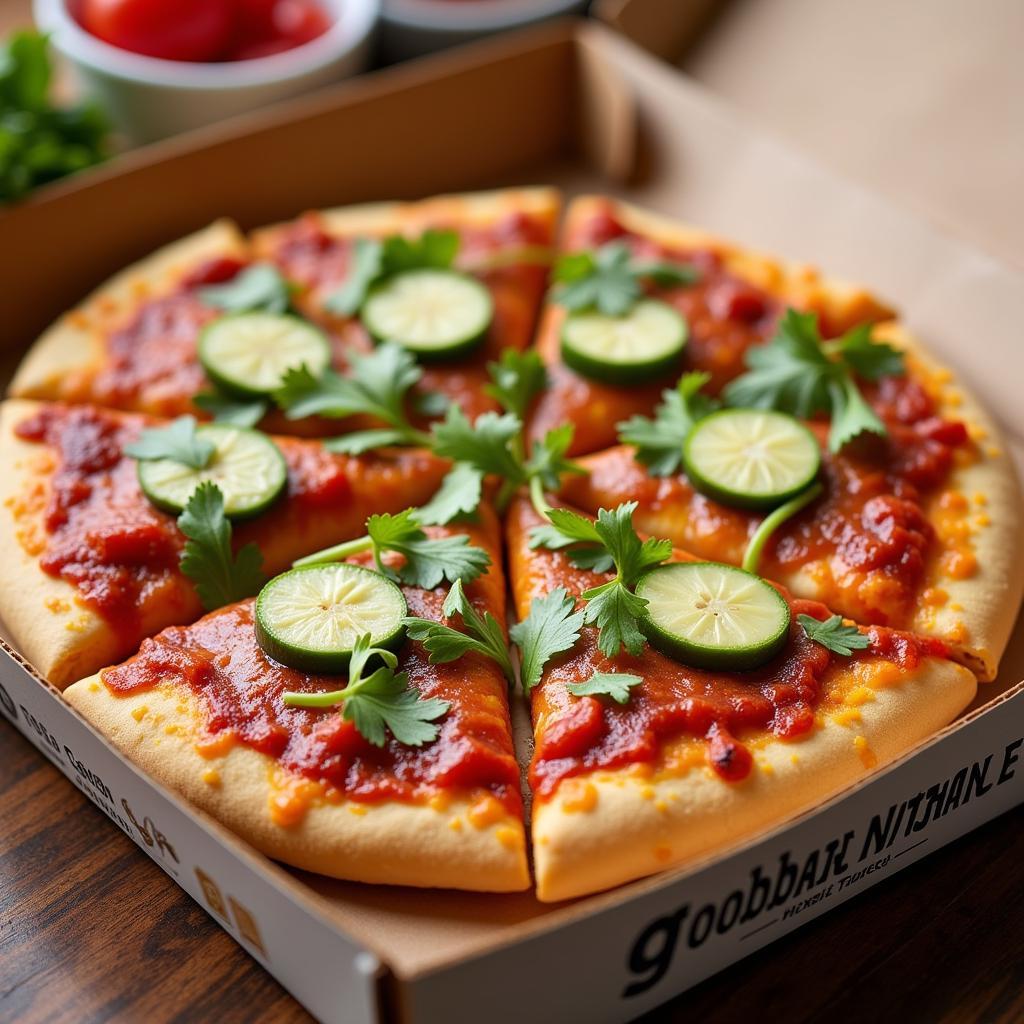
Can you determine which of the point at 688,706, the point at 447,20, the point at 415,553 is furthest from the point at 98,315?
Answer: the point at 688,706

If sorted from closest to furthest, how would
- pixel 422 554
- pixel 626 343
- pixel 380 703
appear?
pixel 380 703 < pixel 422 554 < pixel 626 343

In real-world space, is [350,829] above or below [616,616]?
below

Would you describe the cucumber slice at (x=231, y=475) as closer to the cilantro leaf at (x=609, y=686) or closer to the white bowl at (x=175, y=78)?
the cilantro leaf at (x=609, y=686)

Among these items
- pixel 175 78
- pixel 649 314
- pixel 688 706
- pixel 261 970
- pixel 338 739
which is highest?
pixel 175 78

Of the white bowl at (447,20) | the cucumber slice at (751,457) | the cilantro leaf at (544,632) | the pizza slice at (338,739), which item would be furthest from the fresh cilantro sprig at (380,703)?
the white bowl at (447,20)

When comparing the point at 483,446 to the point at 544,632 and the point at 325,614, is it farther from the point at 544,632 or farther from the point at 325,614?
the point at 325,614

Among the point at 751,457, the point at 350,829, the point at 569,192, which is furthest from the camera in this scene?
the point at 569,192

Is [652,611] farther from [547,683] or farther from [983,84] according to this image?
[983,84]
